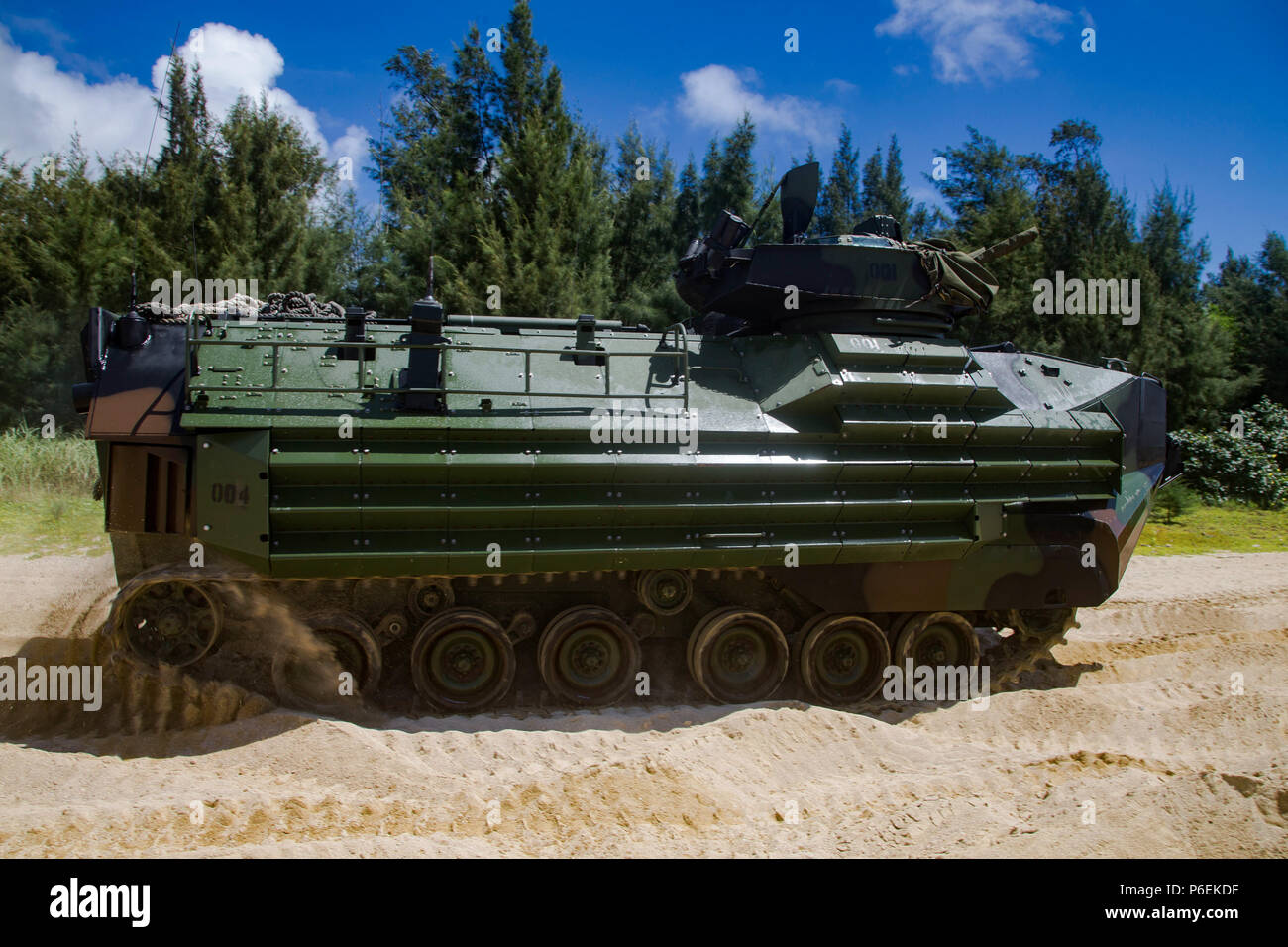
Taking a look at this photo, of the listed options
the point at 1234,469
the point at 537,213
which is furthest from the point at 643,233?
the point at 1234,469

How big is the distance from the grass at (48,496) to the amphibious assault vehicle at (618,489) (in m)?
7.72

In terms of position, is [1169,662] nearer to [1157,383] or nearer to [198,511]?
[1157,383]

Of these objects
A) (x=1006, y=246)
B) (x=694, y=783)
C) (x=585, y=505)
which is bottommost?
(x=694, y=783)

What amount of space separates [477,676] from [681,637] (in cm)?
188

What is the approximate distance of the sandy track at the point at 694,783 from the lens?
5730 mm

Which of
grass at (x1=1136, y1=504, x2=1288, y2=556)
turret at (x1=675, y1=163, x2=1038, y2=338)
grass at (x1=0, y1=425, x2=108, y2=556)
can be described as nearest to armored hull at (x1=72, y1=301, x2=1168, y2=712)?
turret at (x1=675, y1=163, x2=1038, y2=338)

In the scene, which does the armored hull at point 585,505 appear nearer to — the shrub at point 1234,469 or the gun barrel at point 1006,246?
the gun barrel at point 1006,246

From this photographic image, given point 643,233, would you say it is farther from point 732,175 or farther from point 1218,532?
point 1218,532

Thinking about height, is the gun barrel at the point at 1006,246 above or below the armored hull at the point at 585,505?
above

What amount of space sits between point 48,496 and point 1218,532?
74.0 ft

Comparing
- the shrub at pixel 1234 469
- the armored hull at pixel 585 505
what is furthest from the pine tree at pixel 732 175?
the armored hull at pixel 585 505

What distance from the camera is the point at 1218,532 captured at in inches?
800

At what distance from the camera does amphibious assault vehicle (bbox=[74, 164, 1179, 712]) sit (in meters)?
7.49
